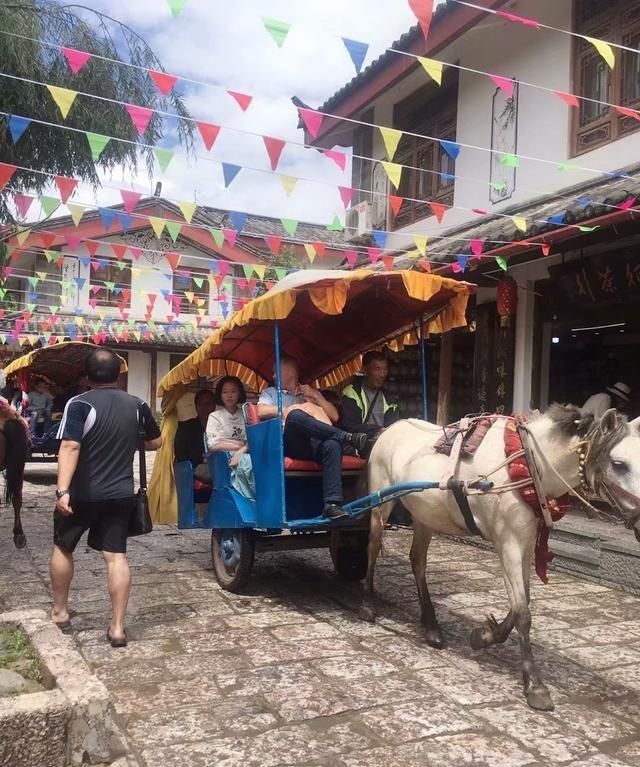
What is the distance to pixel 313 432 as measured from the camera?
15.9ft

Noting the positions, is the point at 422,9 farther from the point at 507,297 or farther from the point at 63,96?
the point at 507,297

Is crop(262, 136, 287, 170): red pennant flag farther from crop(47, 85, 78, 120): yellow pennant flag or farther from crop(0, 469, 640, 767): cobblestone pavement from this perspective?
crop(0, 469, 640, 767): cobblestone pavement

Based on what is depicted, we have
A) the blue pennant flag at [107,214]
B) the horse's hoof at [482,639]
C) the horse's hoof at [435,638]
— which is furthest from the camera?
the blue pennant flag at [107,214]

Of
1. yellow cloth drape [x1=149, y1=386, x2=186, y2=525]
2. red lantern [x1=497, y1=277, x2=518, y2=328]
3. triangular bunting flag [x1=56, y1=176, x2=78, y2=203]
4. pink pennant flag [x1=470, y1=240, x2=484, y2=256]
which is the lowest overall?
yellow cloth drape [x1=149, y1=386, x2=186, y2=525]

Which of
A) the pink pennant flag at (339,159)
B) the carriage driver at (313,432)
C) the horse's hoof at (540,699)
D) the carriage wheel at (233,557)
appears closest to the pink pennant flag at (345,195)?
the pink pennant flag at (339,159)

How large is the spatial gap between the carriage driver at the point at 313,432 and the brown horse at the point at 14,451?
8.84ft

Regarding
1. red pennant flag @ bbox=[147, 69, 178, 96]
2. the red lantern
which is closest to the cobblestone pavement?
the red lantern

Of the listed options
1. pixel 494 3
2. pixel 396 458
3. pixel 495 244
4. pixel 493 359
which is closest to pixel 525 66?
pixel 494 3

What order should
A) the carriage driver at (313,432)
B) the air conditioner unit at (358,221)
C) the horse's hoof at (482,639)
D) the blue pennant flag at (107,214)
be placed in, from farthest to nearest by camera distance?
the air conditioner unit at (358,221)
the blue pennant flag at (107,214)
the carriage driver at (313,432)
the horse's hoof at (482,639)

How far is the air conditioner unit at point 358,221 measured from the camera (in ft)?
39.2

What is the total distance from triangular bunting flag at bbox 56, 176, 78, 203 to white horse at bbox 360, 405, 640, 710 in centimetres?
424

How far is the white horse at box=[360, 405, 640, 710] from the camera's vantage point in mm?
3350

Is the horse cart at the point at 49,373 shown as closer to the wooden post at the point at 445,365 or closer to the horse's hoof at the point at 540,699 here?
the wooden post at the point at 445,365

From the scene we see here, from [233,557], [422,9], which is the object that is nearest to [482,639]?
[233,557]
